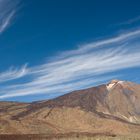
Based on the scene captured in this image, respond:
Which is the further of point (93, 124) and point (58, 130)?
point (93, 124)

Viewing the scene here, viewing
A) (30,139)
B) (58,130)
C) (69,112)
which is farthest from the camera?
(69,112)

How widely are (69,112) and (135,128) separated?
30997 mm

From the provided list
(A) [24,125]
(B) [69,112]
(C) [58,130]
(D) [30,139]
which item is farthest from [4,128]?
(B) [69,112]

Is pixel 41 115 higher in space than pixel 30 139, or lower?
higher

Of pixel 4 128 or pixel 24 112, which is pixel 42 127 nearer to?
pixel 4 128

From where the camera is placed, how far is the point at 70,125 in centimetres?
15688

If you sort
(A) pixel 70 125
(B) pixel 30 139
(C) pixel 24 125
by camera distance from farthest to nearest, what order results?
(A) pixel 70 125, (C) pixel 24 125, (B) pixel 30 139

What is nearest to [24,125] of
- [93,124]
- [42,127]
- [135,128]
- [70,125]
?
[42,127]

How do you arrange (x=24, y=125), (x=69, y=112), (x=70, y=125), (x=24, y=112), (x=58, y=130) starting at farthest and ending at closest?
(x=24, y=112) → (x=69, y=112) → (x=70, y=125) → (x=58, y=130) → (x=24, y=125)

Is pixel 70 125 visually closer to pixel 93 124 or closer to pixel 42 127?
pixel 93 124

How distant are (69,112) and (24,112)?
116ft

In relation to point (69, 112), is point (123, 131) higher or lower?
lower

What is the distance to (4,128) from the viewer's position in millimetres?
119562

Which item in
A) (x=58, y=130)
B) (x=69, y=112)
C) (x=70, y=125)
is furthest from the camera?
(x=69, y=112)
